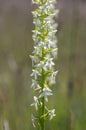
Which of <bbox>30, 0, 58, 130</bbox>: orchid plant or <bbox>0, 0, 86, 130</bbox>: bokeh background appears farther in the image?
<bbox>0, 0, 86, 130</bbox>: bokeh background

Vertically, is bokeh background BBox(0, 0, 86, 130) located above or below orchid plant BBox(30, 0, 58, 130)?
above

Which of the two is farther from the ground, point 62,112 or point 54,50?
point 62,112

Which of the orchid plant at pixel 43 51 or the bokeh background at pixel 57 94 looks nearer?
the orchid plant at pixel 43 51

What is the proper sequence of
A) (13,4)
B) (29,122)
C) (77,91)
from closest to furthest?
(29,122)
(77,91)
(13,4)

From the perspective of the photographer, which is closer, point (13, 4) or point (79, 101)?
point (79, 101)

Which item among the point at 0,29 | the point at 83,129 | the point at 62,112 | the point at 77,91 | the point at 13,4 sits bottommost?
the point at 83,129

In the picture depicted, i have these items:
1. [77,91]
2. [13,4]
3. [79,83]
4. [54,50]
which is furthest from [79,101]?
[13,4]

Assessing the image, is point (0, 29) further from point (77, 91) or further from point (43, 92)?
point (43, 92)

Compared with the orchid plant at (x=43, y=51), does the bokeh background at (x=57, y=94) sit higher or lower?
higher

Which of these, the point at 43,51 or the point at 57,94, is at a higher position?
the point at 57,94

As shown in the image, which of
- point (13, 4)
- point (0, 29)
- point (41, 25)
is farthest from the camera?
point (13, 4)

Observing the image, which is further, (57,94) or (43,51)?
(57,94)
